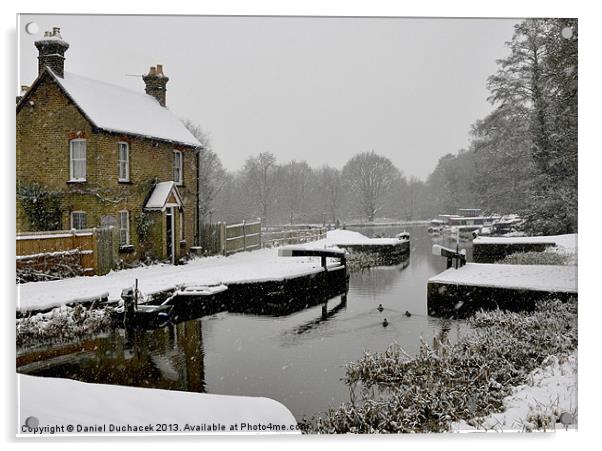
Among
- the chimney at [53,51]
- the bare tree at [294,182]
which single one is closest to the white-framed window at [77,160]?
the chimney at [53,51]

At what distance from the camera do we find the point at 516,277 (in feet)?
24.2

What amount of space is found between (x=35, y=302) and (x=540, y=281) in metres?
5.86

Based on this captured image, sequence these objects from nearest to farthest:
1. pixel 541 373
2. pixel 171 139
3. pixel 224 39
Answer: pixel 541 373 < pixel 224 39 < pixel 171 139

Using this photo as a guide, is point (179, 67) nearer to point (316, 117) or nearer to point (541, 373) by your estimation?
point (316, 117)

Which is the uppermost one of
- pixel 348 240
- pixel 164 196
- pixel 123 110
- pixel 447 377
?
pixel 123 110

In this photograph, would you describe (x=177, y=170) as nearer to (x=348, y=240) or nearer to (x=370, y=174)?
(x=370, y=174)

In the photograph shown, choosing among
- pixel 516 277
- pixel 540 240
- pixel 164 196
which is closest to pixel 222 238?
pixel 164 196

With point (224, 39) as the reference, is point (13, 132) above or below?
below

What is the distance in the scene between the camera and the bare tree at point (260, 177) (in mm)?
6512

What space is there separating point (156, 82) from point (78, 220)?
8.00ft

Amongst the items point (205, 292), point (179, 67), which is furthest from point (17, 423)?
point (179, 67)

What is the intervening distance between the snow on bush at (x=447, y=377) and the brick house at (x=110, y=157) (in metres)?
3.69

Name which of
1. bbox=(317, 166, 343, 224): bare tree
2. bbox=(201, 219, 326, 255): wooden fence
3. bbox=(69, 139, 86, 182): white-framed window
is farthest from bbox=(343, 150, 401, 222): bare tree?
bbox=(69, 139, 86, 182): white-framed window
